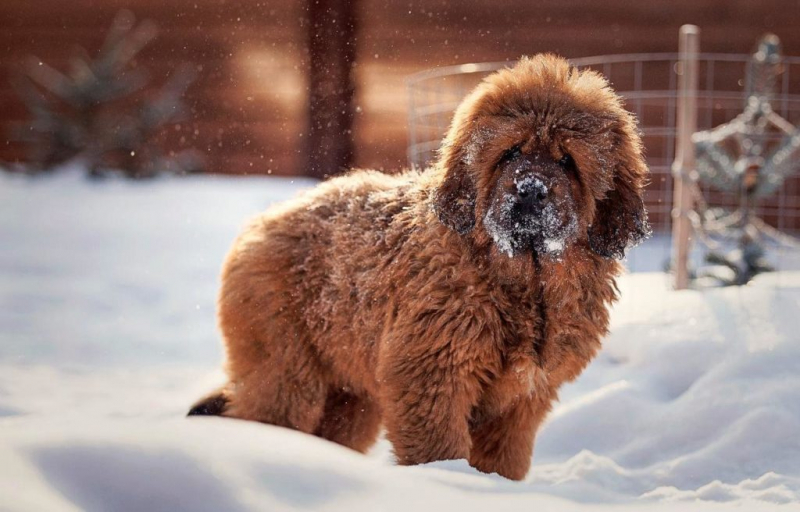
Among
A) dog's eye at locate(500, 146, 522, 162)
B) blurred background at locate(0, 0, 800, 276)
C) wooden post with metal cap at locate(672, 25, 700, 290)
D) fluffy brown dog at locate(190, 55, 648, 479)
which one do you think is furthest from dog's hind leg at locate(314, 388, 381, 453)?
blurred background at locate(0, 0, 800, 276)

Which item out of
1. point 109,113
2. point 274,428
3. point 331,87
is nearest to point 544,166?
point 274,428

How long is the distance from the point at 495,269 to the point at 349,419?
1.17 metres

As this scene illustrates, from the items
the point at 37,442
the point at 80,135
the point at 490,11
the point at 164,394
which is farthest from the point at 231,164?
the point at 37,442

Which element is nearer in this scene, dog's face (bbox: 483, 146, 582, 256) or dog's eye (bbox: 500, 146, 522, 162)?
dog's face (bbox: 483, 146, 582, 256)

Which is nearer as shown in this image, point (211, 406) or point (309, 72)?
point (211, 406)

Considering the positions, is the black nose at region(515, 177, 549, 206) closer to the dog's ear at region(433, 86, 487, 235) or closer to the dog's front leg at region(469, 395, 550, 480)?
the dog's ear at region(433, 86, 487, 235)

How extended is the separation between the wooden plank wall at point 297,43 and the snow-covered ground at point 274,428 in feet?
7.36

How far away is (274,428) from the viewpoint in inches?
132

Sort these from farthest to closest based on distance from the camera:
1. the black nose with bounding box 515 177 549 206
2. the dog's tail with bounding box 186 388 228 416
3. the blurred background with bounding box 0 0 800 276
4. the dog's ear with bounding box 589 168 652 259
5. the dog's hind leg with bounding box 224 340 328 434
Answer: the blurred background with bounding box 0 0 800 276 < the dog's tail with bounding box 186 388 228 416 < the dog's hind leg with bounding box 224 340 328 434 < the dog's ear with bounding box 589 168 652 259 < the black nose with bounding box 515 177 549 206

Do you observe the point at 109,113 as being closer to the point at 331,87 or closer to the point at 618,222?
the point at 331,87

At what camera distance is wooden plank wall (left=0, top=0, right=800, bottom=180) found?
9.13 meters

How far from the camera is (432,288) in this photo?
10.1ft

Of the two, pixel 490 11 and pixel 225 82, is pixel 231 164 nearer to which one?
pixel 225 82

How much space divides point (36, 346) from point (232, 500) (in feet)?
11.9
